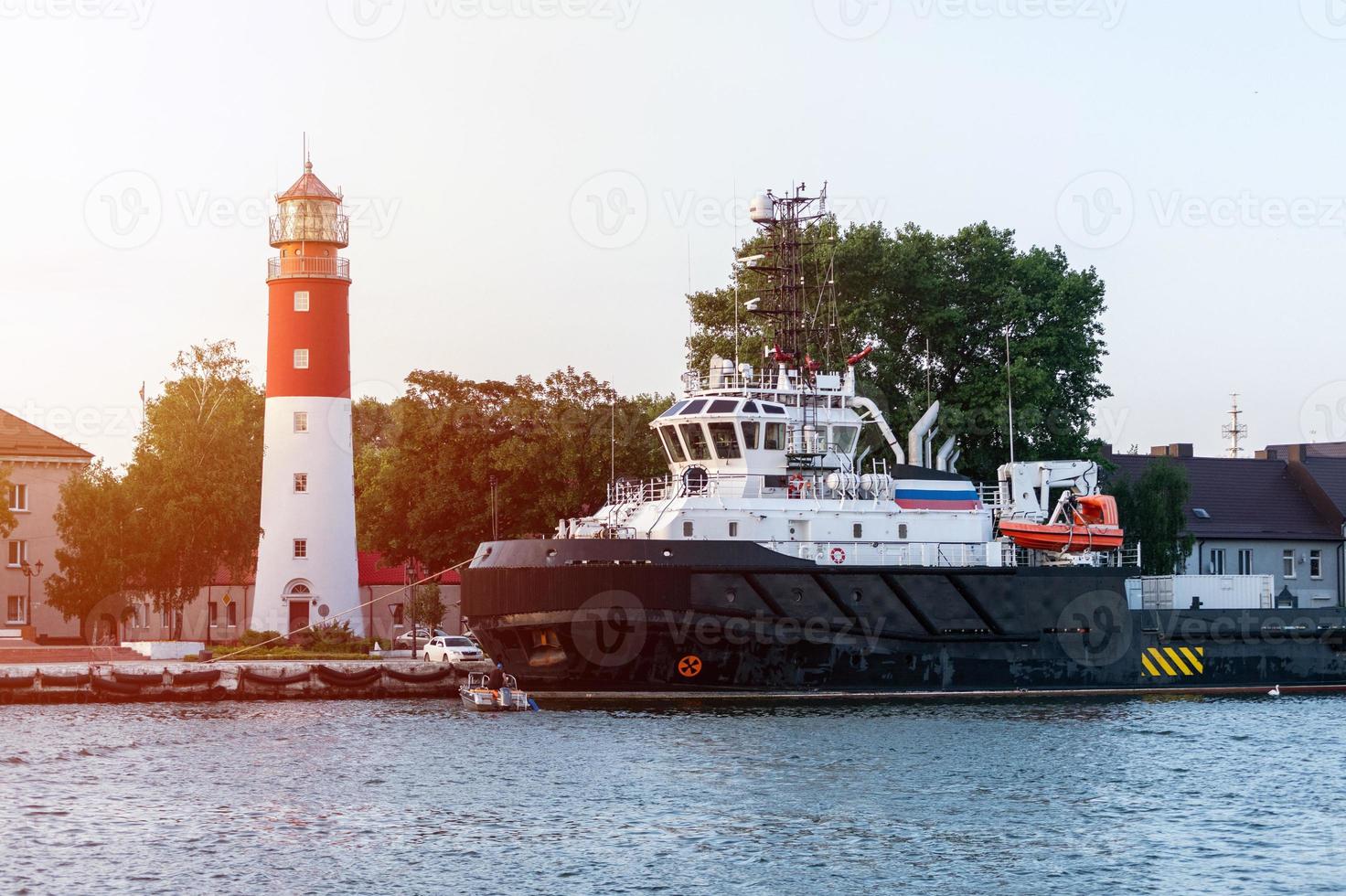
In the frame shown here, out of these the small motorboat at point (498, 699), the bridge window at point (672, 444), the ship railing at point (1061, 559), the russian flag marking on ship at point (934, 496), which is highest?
the bridge window at point (672, 444)

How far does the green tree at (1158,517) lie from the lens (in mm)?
60625

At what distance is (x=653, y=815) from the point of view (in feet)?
89.1

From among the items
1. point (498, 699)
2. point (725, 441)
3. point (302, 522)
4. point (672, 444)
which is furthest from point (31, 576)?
point (725, 441)

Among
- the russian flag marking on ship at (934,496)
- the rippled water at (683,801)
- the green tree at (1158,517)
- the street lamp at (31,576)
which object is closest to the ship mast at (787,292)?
the russian flag marking on ship at (934,496)

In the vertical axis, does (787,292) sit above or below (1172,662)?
above

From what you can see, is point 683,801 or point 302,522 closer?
point 683,801

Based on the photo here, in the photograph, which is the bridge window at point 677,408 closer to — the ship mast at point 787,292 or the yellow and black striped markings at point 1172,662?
the ship mast at point 787,292

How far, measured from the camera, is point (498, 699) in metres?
40.0

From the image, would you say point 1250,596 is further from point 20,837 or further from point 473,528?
point 20,837

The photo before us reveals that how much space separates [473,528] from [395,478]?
4381 mm

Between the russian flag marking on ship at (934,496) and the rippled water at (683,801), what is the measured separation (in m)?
4.96

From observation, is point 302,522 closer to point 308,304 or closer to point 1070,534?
point 308,304

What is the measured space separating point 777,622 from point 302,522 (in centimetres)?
2128

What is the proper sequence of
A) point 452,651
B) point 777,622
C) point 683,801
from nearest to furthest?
point 683,801 → point 777,622 → point 452,651
